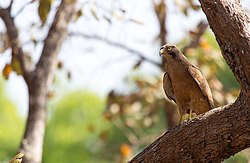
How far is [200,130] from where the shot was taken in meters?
3.86

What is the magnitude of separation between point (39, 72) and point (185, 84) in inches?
67.0

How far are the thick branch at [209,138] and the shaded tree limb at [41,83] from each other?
1561mm

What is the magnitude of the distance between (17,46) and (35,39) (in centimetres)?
15

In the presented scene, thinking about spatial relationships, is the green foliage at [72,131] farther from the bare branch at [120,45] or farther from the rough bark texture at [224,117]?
the rough bark texture at [224,117]

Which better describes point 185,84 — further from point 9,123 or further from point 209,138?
point 9,123

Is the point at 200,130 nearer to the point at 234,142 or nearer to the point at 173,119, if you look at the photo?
the point at 234,142

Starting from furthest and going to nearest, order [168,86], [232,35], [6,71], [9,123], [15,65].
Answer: [9,123]
[15,65]
[6,71]
[168,86]
[232,35]

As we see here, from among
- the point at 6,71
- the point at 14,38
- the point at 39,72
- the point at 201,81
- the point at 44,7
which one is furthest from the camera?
the point at 39,72

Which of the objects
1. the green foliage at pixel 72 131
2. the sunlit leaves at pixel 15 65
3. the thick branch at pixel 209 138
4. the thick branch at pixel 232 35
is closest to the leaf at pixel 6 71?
the sunlit leaves at pixel 15 65

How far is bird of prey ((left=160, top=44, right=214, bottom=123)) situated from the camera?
174 inches

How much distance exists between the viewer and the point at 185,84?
445cm

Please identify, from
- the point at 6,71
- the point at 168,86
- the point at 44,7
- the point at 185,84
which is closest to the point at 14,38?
the point at 6,71

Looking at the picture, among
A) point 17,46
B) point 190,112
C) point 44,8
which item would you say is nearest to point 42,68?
point 17,46

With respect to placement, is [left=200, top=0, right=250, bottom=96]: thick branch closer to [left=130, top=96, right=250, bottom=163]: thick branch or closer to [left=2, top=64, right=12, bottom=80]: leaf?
[left=130, top=96, right=250, bottom=163]: thick branch
